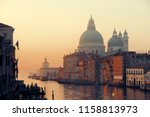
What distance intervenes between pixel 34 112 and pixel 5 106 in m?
0.74

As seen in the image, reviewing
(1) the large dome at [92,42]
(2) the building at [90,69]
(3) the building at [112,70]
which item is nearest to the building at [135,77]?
(3) the building at [112,70]

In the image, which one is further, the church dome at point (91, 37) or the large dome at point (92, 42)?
the church dome at point (91, 37)

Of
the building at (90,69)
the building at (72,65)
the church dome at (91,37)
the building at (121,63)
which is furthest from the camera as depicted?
the church dome at (91,37)

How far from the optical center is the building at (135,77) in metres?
37.6

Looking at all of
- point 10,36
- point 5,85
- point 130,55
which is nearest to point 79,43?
point 130,55

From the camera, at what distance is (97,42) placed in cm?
6581

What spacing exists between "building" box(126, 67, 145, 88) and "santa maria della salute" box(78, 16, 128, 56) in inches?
862

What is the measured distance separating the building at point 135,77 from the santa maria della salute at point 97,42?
2188cm

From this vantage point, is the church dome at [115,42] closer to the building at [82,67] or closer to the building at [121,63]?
the building at [82,67]

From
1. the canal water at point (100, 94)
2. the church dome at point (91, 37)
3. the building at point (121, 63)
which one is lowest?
the canal water at point (100, 94)

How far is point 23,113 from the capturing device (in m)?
6.52

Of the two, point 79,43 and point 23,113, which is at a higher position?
point 79,43

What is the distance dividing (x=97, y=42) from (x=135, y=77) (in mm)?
27322

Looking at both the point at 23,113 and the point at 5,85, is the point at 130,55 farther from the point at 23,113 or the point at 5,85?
the point at 23,113
